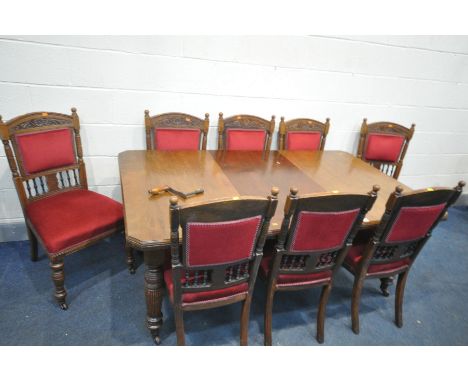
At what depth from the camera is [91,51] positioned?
198 centimetres

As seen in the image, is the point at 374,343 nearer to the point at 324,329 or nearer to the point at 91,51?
the point at 324,329

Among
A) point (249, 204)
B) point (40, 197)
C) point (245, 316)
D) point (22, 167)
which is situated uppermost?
point (249, 204)

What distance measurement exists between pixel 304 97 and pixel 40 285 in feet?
8.12

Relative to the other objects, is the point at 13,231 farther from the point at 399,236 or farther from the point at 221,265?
the point at 399,236

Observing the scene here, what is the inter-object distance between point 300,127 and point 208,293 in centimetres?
167

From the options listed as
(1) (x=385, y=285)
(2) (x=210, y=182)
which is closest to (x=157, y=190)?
(2) (x=210, y=182)

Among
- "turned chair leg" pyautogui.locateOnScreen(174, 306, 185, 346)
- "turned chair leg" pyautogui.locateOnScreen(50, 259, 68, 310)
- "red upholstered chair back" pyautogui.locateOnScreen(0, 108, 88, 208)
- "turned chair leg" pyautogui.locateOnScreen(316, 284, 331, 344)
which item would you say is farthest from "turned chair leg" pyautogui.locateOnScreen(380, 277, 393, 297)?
"red upholstered chair back" pyautogui.locateOnScreen(0, 108, 88, 208)

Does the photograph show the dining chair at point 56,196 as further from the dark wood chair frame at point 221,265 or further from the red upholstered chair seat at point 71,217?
the dark wood chair frame at point 221,265

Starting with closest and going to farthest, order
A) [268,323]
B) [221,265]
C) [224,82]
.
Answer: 1. [221,265]
2. [268,323]
3. [224,82]

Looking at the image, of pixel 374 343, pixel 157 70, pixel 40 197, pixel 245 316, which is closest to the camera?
pixel 245 316

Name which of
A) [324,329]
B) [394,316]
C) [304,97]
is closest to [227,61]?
[304,97]

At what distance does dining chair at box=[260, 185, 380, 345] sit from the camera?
122 cm

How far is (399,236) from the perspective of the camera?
59.7 inches

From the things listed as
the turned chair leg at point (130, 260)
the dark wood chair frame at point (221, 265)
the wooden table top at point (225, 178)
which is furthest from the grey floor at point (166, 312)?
the wooden table top at point (225, 178)
